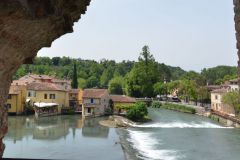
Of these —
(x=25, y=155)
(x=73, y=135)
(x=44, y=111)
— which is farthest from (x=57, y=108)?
(x=25, y=155)

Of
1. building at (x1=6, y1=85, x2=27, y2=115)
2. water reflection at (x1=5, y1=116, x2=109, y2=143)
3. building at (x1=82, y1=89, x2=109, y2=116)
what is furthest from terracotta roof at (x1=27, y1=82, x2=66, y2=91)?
water reflection at (x1=5, y1=116, x2=109, y2=143)

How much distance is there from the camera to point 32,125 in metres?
37.8

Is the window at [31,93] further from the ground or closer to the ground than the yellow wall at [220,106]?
further from the ground

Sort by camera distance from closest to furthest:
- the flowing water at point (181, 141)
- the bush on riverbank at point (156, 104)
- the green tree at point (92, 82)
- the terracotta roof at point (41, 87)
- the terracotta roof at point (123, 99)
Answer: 1. the flowing water at point (181, 141)
2. the terracotta roof at point (123, 99)
3. the terracotta roof at point (41, 87)
4. the bush on riverbank at point (156, 104)
5. the green tree at point (92, 82)

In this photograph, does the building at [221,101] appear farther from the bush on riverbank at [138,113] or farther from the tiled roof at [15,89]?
the tiled roof at [15,89]

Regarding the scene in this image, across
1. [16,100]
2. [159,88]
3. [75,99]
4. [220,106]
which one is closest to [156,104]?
[159,88]

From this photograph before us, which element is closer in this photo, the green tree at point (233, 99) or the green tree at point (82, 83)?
the green tree at point (233, 99)

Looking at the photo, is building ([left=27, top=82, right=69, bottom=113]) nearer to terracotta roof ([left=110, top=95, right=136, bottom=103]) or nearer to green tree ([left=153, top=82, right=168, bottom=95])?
terracotta roof ([left=110, top=95, right=136, bottom=103])

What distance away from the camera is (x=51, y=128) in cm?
3619

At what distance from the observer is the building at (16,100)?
4791 centimetres

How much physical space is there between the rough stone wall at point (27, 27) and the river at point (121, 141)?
15.1 m

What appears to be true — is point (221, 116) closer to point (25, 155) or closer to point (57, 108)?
point (57, 108)

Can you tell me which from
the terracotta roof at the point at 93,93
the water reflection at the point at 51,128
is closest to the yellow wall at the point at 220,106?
the terracotta roof at the point at 93,93

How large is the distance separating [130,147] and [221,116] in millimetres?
21063
